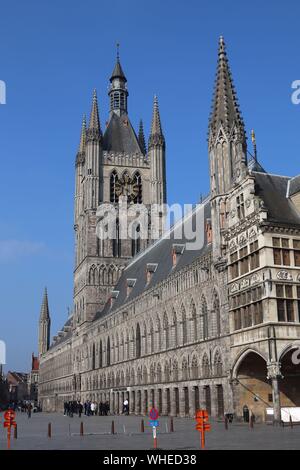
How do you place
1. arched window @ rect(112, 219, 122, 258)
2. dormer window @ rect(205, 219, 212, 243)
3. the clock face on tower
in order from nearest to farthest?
dormer window @ rect(205, 219, 212, 243) < arched window @ rect(112, 219, 122, 258) < the clock face on tower

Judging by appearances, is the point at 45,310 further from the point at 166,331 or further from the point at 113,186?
the point at 166,331

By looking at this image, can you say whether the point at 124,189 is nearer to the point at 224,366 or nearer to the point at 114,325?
the point at 114,325

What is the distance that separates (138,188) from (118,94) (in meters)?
17.9

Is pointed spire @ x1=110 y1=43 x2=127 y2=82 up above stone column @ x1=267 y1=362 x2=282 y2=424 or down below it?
above

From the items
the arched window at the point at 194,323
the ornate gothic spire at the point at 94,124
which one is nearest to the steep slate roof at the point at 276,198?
the arched window at the point at 194,323

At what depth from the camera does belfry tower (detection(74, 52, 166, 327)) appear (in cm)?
8406

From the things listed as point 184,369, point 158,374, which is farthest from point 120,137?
point 184,369

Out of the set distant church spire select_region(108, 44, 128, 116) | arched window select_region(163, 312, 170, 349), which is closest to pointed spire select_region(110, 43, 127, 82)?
distant church spire select_region(108, 44, 128, 116)

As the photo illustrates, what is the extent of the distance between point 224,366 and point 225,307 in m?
4.07

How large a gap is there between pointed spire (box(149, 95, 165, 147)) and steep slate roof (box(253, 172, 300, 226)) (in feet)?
168

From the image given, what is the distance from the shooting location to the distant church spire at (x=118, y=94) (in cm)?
9506

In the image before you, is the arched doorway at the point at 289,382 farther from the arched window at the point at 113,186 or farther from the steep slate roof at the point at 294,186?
the arched window at the point at 113,186

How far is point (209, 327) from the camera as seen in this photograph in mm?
43688

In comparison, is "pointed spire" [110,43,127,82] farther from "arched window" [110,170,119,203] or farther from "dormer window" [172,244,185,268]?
"dormer window" [172,244,185,268]
